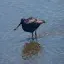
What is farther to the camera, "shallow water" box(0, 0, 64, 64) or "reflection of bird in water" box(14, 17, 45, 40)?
"reflection of bird in water" box(14, 17, 45, 40)

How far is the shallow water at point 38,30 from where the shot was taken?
9.50 feet

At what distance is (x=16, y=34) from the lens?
3348 mm

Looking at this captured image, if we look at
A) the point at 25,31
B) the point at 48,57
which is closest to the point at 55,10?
the point at 25,31

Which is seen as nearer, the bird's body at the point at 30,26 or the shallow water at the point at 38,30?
the shallow water at the point at 38,30

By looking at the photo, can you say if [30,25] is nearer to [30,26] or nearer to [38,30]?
[30,26]

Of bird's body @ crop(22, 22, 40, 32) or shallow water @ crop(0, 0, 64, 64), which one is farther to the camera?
bird's body @ crop(22, 22, 40, 32)

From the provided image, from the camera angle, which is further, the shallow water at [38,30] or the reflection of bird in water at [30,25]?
the reflection of bird in water at [30,25]

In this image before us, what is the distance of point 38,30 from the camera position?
3357 millimetres

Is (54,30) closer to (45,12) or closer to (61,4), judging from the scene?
(45,12)

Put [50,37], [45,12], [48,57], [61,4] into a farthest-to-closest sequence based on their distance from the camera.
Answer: [61,4] < [45,12] < [50,37] < [48,57]

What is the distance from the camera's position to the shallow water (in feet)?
9.50

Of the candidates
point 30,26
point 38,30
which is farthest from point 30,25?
point 38,30

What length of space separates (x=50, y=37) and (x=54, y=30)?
181mm

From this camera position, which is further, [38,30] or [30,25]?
[38,30]
